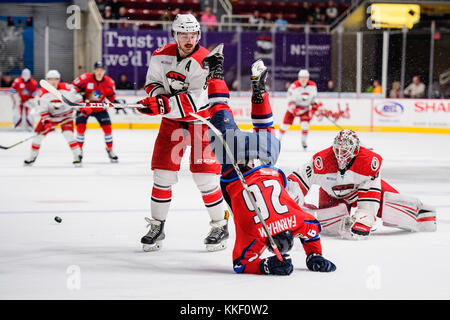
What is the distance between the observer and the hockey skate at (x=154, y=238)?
3781mm

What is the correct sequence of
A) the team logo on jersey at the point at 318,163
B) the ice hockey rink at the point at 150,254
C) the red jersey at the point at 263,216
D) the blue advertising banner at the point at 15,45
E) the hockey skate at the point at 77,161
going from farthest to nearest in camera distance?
the blue advertising banner at the point at 15,45, the hockey skate at the point at 77,161, the team logo on jersey at the point at 318,163, the red jersey at the point at 263,216, the ice hockey rink at the point at 150,254

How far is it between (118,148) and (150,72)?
673 centimetres

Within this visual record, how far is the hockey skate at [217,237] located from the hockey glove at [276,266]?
2.24 feet

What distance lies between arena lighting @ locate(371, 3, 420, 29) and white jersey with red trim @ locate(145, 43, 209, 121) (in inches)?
415

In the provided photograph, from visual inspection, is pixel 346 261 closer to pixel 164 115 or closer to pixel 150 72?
pixel 164 115

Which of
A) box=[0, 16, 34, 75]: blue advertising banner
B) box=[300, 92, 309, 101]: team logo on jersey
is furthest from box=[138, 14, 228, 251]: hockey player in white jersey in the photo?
box=[0, 16, 34, 75]: blue advertising banner

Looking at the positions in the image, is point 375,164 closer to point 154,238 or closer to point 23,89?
point 154,238

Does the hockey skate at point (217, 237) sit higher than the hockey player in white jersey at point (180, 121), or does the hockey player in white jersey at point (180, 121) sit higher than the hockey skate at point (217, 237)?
→ the hockey player in white jersey at point (180, 121)

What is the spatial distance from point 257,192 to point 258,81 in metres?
0.50

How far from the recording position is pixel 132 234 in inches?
168

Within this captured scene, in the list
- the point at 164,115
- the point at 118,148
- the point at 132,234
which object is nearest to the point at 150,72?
the point at 164,115

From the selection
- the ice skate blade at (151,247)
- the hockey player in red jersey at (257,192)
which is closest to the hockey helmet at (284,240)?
the hockey player in red jersey at (257,192)

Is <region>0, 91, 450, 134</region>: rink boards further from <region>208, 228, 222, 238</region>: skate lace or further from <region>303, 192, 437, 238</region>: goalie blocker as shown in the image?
<region>208, 228, 222, 238</region>: skate lace

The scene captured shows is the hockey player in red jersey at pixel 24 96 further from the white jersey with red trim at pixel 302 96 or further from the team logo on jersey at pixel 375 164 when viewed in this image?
the team logo on jersey at pixel 375 164
